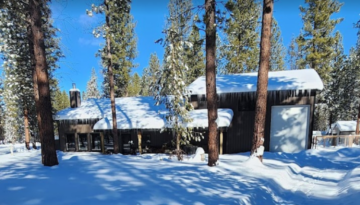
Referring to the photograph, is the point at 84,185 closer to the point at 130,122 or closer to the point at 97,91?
the point at 130,122

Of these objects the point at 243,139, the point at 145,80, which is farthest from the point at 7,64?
the point at 145,80

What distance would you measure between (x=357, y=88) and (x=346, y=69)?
317cm

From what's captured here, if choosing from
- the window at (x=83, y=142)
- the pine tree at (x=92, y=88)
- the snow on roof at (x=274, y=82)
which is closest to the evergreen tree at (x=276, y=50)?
the snow on roof at (x=274, y=82)

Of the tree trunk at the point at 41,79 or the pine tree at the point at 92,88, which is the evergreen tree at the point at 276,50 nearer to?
the tree trunk at the point at 41,79

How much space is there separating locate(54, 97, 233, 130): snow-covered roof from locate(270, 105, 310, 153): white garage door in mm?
3083

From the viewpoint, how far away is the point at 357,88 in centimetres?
2373

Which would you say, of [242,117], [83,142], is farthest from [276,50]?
[83,142]

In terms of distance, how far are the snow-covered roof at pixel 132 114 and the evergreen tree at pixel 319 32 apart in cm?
1225

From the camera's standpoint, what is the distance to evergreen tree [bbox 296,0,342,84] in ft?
54.1

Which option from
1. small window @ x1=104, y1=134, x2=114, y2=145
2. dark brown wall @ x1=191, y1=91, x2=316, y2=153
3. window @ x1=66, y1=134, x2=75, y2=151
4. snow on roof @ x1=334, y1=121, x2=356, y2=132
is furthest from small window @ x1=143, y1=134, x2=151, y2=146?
snow on roof @ x1=334, y1=121, x2=356, y2=132

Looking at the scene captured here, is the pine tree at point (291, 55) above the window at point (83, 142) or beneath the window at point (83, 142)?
above

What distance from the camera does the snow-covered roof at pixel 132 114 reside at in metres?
11.7

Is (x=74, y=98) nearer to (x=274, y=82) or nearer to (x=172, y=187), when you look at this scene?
(x=172, y=187)

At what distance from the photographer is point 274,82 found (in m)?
12.2
